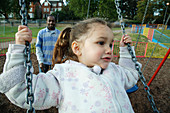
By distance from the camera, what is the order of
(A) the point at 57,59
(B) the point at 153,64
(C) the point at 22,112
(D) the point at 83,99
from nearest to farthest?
(D) the point at 83,99 < (A) the point at 57,59 < (C) the point at 22,112 < (B) the point at 153,64

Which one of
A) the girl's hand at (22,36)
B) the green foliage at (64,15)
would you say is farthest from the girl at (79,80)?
the green foliage at (64,15)

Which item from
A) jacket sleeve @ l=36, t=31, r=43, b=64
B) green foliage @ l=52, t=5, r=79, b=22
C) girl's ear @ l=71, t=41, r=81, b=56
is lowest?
jacket sleeve @ l=36, t=31, r=43, b=64

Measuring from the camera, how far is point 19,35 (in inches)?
31.2

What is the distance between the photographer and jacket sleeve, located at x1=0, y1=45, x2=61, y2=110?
72 centimetres

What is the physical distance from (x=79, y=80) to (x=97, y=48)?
265 millimetres

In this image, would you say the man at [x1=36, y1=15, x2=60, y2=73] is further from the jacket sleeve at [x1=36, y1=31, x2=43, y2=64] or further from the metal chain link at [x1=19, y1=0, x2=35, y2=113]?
the metal chain link at [x1=19, y1=0, x2=35, y2=113]

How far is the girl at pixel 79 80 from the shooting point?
0.76 meters

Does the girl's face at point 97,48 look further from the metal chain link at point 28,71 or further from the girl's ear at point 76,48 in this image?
the metal chain link at point 28,71

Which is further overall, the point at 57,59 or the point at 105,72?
the point at 57,59

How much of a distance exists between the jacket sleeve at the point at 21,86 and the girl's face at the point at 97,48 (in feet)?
1.00

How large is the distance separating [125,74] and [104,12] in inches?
392

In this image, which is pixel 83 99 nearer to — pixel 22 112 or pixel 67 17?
pixel 22 112

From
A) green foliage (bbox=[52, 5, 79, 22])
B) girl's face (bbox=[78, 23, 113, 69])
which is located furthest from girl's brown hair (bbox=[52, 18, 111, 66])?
green foliage (bbox=[52, 5, 79, 22])

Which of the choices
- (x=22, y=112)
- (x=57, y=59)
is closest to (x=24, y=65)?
(x=57, y=59)
